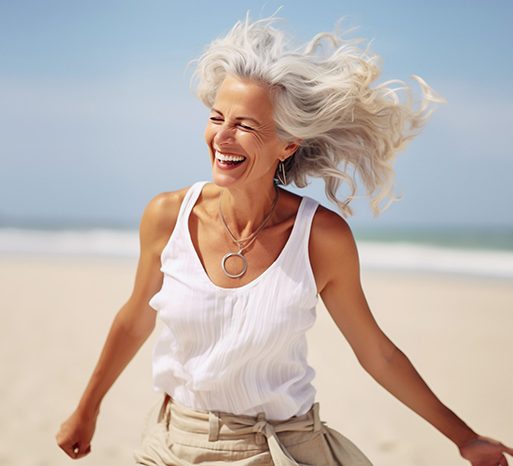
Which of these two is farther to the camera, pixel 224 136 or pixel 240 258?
pixel 240 258

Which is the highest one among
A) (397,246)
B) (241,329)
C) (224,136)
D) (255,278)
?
(397,246)

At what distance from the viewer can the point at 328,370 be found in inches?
286

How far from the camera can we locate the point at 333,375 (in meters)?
7.13

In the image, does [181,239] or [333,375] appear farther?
[333,375]

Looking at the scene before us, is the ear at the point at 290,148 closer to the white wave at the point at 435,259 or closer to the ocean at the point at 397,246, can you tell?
the ocean at the point at 397,246

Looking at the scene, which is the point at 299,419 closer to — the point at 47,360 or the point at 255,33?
the point at 255,33

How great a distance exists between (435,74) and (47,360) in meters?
32.0

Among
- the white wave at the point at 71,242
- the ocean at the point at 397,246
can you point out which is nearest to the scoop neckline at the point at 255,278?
the ocean at the point at 397,246

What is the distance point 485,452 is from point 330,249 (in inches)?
32.5

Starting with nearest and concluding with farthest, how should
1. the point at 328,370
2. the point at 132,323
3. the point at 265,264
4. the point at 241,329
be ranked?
the point at 241,329, the point at 265,264, the point at 132,323, the point at 328,370

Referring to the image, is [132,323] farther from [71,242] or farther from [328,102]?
[71,242]

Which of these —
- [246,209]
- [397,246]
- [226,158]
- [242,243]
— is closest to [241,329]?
[242,243]

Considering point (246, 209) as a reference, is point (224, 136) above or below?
above

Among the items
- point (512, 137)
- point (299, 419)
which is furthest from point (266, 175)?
point (512, 137)
